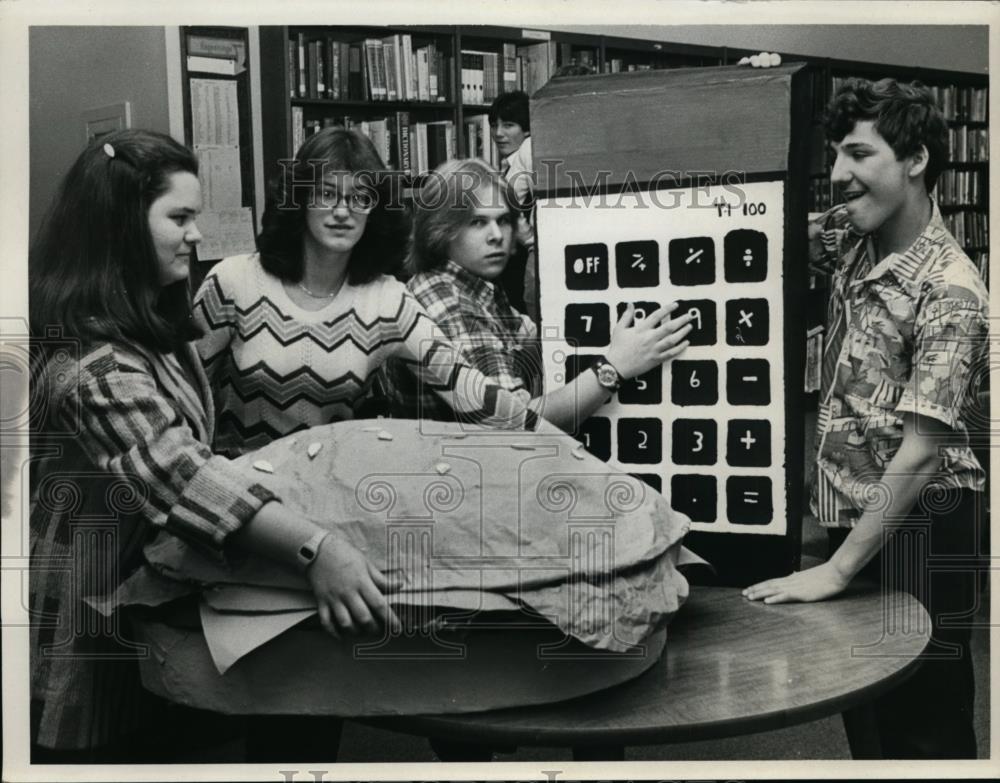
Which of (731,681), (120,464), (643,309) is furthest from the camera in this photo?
(643,309)

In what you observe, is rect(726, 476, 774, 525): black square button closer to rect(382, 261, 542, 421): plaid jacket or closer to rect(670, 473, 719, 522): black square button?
rect(670, 473, 719, 522): black square button

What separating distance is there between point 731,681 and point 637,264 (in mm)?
652

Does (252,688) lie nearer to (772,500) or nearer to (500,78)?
(772,500)

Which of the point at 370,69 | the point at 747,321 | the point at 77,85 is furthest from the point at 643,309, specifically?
the point at 77,85

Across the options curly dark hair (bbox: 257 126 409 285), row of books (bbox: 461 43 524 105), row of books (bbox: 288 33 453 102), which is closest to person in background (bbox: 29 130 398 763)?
curly dark hair (bbox: 257 126 409 285)

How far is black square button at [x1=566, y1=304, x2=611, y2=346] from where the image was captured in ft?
5.34

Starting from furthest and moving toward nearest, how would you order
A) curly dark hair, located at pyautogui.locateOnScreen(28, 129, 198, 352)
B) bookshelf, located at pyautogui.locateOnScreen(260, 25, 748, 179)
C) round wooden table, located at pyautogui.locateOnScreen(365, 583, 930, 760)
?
1. bookshelf, located at pyautogui.locateOnScreen(260, 25, 748, 179)
2. curly dark hair, located at pyautogui.locateOnScreen(28, 129, 198, 352)
3. round wooden table, located at pyautogui.locateOnScreen(365, 583, 930, 760)

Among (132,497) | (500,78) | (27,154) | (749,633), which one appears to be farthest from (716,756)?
(27,154)

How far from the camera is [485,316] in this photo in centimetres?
164

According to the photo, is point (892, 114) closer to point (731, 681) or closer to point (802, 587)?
point (802, 587)

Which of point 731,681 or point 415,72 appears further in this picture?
point 415,72

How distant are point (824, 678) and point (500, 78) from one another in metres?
1.04

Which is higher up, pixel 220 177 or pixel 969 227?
pixel 220 177

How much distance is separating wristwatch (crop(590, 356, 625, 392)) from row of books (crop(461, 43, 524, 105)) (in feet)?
1.52
